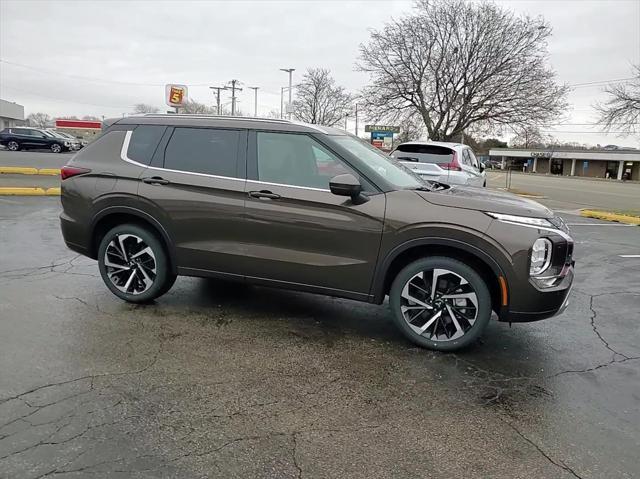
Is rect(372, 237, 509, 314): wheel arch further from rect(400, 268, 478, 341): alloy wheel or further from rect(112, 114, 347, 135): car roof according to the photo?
rect(112, 114, 347, 135): car roof

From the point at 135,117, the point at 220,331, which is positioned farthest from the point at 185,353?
the point at 135,117

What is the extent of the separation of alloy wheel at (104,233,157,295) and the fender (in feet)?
7.19

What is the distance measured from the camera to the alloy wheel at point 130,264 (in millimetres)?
4949

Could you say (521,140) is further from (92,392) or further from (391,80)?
(92,392)

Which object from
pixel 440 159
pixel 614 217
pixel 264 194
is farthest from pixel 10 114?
pixel 264 194

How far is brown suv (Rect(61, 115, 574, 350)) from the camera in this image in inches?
155

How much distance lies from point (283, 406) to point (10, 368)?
201cm

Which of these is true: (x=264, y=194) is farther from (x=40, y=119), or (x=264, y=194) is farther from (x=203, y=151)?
(x=40, y=119)

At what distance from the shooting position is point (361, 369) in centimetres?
380

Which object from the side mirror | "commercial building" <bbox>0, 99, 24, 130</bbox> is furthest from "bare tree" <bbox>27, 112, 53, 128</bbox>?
the side mirror

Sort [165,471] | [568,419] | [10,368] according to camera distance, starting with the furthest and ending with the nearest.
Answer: [10,368]
[568,419]
[165,471]

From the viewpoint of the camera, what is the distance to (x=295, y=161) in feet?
14.8

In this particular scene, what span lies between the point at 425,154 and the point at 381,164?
7524mm

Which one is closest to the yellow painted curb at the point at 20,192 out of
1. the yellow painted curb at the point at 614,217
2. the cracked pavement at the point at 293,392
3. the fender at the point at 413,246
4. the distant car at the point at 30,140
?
the cracked pavement at the point at 293,392
